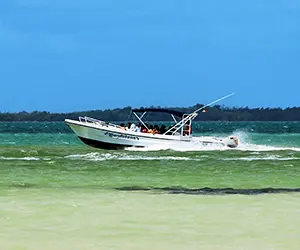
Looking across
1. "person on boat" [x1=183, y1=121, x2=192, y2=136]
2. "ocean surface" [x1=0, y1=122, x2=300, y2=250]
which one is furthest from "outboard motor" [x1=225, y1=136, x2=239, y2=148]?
"ocean surface" [x1=0, y1=122, x2=300, y2=250]

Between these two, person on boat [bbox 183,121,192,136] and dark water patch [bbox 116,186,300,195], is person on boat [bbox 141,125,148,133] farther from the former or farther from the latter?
dark water patch [bbox 116,186,300,195]

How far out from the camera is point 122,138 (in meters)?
41.5

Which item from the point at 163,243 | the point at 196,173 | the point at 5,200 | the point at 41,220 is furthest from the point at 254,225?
the point at 196,173

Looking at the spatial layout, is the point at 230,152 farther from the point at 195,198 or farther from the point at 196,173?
the point at 195,198

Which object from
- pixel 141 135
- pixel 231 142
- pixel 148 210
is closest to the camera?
pixel 148 210

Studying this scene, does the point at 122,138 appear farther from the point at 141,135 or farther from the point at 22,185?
the point at 22,185

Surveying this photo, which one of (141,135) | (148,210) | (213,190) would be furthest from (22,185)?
(141,135)

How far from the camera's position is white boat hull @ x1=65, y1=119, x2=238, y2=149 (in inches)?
1608

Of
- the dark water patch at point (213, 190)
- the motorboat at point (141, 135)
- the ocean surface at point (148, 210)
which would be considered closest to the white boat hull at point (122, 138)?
the motorboat at point (141, 135)

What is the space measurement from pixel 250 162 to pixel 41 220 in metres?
20.3

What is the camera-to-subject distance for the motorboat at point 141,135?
40906 mm

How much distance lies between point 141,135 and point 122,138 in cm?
117

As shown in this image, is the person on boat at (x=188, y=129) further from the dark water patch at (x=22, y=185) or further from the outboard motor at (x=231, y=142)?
the dark water patch at (x=22, y=185)

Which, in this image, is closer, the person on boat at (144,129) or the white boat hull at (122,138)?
the white boat hull at (122,138)
